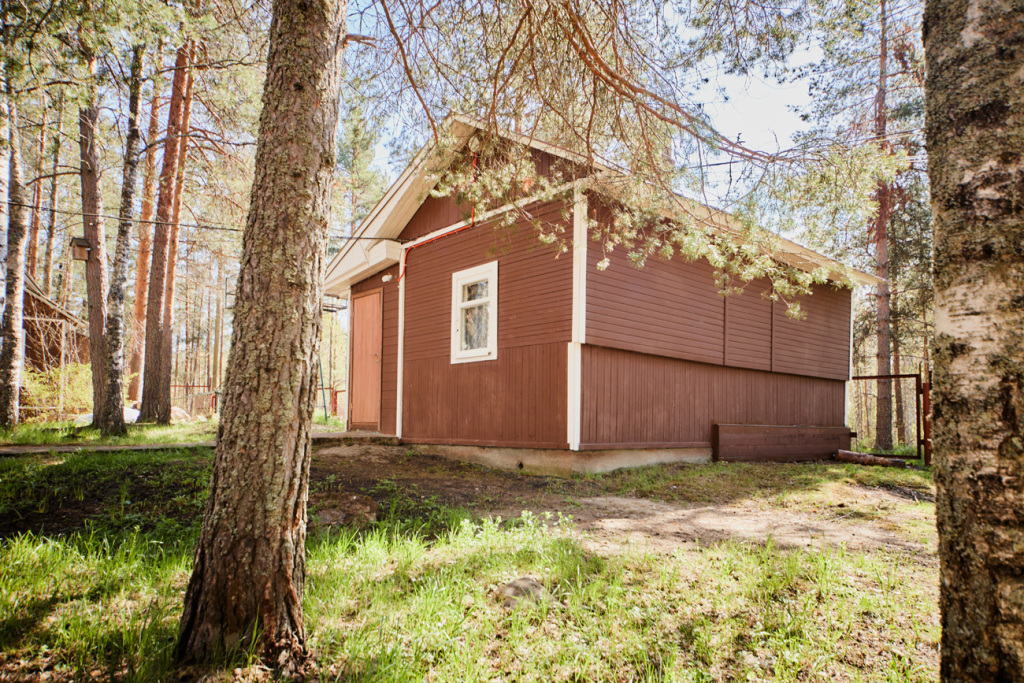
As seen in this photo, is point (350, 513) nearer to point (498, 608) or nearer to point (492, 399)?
point (498, 608)

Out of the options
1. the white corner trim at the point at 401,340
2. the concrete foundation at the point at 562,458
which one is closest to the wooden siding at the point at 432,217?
the white corner trim at the point at 401,340

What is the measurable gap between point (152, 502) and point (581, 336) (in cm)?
461

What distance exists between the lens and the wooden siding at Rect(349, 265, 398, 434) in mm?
10195

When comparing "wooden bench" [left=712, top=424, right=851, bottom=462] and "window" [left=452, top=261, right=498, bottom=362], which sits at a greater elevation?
"window" [left=452, top=261, right=498, bottom=362]

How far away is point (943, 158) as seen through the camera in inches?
64.5

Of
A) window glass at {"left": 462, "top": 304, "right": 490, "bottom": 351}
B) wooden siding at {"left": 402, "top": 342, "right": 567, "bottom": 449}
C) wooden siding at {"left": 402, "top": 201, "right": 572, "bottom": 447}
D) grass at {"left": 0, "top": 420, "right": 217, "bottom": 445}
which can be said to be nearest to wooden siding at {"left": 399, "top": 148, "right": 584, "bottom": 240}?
wooden siding at {"left": 402, "top": 201, "right": 572, "bottom": 447}

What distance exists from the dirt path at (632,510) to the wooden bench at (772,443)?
8.04 feet

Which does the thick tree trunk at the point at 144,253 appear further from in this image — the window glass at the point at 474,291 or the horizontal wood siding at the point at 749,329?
the horizontal wood siding at the point at 749,329

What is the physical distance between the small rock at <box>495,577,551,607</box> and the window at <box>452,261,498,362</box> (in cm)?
526

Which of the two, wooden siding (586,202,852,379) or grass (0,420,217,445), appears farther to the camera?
grass (0,420,217,445)

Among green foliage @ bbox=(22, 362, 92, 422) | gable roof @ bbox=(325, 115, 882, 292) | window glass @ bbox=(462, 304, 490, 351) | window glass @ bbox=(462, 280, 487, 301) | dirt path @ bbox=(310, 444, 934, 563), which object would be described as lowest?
dirt path @ bbox=(310, 444, 934, 563)

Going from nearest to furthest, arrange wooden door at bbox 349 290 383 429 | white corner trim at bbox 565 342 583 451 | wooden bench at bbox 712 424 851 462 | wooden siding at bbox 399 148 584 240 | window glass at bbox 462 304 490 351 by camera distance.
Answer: white corner trim at bbox 565 342 583 451, window glass at bbox 462 304 490 351, wooden siding at bbox 399 148 584 240, wooden bench at bbox 712 424 851 462, wooden door at bbox 349 290 383 429

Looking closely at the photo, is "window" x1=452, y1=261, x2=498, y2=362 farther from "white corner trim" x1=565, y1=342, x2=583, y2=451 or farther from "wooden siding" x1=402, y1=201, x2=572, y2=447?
"white corner trim" x1=565, y1=342, x2=583, y2=451

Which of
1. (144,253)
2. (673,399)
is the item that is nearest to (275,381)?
(673,399)
